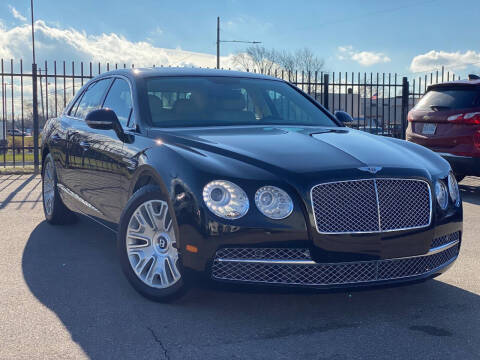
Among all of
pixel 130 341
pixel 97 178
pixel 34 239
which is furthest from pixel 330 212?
pixel 34 239

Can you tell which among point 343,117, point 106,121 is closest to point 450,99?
point 343,117

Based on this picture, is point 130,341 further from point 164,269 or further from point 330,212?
point 330,212

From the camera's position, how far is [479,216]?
775 centimetres

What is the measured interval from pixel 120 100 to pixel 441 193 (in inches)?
108

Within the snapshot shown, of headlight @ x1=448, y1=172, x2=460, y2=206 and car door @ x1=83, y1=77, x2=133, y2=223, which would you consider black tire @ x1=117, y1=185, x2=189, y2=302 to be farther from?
headlight @ x1=448, y1=172, x2=460, y2=206

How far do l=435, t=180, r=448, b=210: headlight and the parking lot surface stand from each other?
66cm

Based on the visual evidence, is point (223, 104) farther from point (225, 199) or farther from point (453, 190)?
point (453, 190)

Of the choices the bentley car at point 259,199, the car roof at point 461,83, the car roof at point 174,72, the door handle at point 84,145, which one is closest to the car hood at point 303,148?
the bentley car at point 259,199

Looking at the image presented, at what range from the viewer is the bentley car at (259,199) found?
3.56 m

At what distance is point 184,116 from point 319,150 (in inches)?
51.7

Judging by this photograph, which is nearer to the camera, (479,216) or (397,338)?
(397,338)

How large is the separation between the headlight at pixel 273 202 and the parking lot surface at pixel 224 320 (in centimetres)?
45

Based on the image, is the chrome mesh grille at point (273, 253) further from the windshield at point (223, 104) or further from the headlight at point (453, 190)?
the windshield at point (223, 104)

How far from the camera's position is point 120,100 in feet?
17.7
